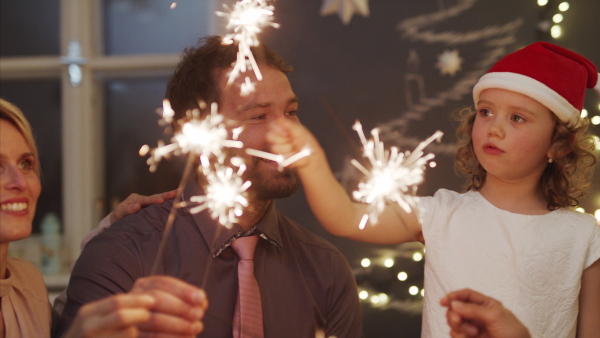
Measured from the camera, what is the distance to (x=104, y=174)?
7.55 ft

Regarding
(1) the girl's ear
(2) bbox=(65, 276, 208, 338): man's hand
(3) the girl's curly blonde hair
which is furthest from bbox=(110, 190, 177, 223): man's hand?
(1) the girl's ear

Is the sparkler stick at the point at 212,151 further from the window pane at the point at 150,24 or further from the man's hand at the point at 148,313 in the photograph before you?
the window pane at the point at 150,24

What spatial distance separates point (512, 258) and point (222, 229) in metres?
0.71

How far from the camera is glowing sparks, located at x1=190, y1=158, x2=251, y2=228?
1521 mm

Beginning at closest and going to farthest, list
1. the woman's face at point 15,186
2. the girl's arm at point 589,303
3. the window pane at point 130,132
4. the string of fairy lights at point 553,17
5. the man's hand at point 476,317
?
the man's hand at point 476,317 → the woman's face at point 15,186 → the girl's arm at point 589,303 → the string of fairy lights at point 553,17 → the window pane at point 130,132

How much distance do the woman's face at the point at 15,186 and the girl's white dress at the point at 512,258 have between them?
89 cm

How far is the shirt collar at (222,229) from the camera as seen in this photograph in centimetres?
148

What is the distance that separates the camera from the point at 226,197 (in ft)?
5.02

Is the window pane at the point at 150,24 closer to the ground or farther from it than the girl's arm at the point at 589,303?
farther from it

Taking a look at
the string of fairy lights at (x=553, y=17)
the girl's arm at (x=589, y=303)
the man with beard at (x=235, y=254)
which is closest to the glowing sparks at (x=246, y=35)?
the man with beard at (x=235, y=254)

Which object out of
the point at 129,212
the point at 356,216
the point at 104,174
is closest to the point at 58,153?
the point at 104,174

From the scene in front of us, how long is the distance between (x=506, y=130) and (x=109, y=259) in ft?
3.18

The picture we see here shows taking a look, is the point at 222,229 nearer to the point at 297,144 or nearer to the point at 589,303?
the point at 297,144

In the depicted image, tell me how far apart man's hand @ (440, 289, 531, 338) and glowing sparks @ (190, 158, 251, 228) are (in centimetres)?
68
